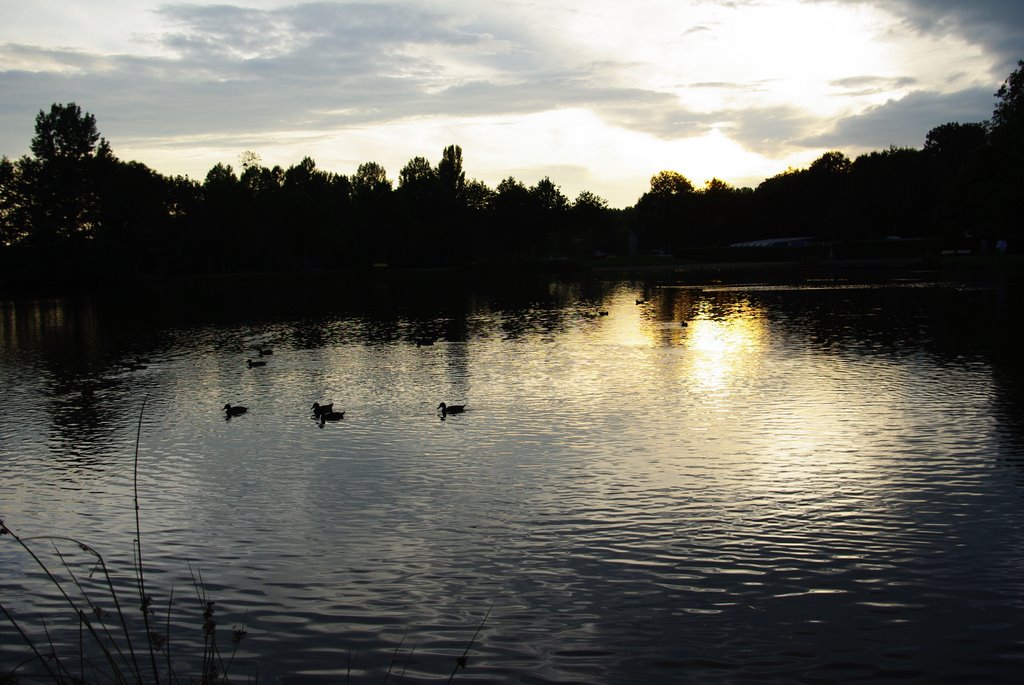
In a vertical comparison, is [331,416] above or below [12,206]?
below

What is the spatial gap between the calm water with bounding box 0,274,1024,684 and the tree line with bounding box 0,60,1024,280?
64.3m

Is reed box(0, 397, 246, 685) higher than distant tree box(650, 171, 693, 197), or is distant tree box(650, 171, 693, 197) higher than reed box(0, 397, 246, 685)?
distant tree box(650, 171, 693, 197)

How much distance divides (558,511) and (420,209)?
471ft

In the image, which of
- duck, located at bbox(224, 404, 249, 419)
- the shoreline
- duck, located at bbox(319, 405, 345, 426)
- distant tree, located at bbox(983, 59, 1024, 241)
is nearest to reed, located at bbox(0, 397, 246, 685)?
duck, located at bbox(319, 405, 345, 426)

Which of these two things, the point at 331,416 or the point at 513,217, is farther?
the point at 513,217

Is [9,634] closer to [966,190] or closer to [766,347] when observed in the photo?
[766,347]

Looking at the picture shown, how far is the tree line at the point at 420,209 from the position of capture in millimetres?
106500

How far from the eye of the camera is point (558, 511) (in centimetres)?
1439

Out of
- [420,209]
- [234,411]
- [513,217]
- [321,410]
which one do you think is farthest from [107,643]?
[420,209]

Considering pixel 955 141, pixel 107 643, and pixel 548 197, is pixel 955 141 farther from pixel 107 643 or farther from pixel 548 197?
pixel 107 643

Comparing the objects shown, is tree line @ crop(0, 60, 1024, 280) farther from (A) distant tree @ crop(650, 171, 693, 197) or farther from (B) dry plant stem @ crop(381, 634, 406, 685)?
(B) dry plant stem @ crop(381, 634, 406, 685)

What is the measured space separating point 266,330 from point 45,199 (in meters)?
79.7

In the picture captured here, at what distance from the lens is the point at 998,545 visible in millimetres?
12148

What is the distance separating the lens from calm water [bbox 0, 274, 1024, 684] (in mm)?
9602
